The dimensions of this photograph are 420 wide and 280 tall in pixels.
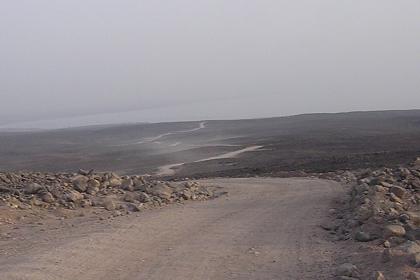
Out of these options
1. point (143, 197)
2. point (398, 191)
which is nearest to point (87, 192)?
point (143, 197)

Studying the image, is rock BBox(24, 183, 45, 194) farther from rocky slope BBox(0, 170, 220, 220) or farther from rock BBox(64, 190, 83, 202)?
rock BBox(64, 190, 83, 202)

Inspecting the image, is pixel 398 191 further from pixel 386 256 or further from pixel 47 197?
pixel 47 197

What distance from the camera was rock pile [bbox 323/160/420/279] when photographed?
7.73 meters

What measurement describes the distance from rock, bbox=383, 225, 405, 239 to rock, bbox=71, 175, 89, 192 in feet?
29.1

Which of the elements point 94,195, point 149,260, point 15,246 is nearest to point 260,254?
point 149,260

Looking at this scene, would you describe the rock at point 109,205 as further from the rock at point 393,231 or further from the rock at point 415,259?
the rock at point 415,259

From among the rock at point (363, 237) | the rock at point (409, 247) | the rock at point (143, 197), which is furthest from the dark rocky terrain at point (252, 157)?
the rock at point (409, 247)

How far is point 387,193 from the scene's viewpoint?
13836mm

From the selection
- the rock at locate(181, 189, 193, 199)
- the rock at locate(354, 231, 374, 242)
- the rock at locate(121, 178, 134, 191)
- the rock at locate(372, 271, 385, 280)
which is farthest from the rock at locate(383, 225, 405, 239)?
the rock at locate(121, 178, 134, 191)

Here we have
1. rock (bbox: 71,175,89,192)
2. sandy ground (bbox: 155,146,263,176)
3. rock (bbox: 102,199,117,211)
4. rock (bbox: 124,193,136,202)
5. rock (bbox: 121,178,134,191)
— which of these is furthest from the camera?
sandy ground (bbox: 155,146,263,176)

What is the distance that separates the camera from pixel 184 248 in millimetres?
9344

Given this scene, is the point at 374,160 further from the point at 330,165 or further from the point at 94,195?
the point at 94,195

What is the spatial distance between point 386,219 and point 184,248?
3631 millimetres

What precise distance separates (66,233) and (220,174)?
66.6ft
